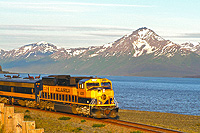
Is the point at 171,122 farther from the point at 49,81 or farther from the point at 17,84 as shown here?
the point at 17,84

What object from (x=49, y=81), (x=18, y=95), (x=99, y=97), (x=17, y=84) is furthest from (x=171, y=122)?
(x=17, y=84)

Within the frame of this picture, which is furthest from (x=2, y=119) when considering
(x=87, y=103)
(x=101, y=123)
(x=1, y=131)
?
(x=87, y=103)

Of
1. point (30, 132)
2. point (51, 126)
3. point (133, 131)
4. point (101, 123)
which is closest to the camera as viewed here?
point (30, 132)

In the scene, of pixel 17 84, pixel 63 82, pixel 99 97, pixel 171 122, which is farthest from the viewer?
pixel 17 84

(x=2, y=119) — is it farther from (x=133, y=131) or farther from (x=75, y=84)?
(x=75, y=84)

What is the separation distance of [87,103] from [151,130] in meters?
9.41

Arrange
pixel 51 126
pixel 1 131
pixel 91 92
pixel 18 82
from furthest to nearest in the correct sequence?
pixel 18 82
pixel 91 92
pixel 51 126
pixel 1 131

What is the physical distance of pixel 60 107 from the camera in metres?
38.6

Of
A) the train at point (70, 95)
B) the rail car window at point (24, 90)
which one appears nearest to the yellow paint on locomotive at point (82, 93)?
the train at point (70, 95)

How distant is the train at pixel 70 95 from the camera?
3353 cm

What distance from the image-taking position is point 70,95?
36.7 m

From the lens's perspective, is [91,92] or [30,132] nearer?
[30,132]

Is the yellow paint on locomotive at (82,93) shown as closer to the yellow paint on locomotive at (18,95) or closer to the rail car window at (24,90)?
the rail car window at (24,90)

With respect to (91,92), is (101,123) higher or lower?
lower
